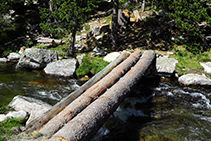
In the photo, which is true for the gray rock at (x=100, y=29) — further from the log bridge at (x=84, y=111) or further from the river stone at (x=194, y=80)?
the log bridge at (x=84, y=111)

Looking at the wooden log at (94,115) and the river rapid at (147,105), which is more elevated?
the wooden log at (94,115)

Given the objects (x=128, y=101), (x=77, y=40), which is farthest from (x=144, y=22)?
(x=128, y=101)

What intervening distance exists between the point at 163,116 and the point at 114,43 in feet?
26.5

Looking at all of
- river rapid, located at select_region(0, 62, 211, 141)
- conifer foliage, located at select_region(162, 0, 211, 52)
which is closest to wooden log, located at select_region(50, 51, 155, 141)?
river rapid, located at select_region(0, 62, 211, 141)

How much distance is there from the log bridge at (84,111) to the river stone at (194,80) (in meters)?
4.20

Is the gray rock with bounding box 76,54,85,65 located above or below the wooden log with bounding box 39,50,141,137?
below

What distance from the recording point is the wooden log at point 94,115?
12.0ft

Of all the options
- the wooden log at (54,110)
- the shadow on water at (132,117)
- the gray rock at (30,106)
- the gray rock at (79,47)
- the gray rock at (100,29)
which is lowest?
the shadow on water at (132,117)

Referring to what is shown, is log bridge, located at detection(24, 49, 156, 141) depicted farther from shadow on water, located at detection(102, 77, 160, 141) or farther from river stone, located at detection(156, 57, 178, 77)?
river stone, located at detection(156, 57, 178, 77)

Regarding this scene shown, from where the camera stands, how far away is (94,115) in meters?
4.30

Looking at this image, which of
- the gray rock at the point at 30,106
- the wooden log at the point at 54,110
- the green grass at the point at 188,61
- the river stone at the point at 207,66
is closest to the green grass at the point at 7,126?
the gray rock at the point at 30,106

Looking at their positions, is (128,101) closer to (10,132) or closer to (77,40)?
(10,132)

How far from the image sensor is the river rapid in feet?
19.0

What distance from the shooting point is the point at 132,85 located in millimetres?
6254
